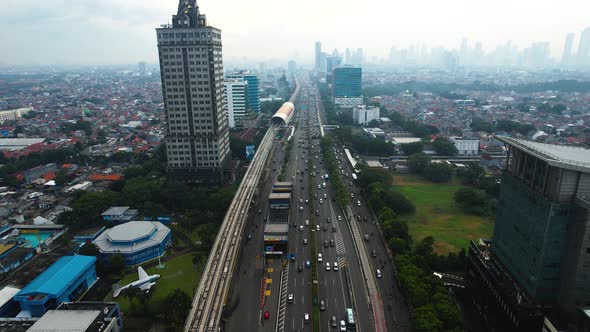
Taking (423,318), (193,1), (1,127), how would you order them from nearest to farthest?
(423,318)
(193,1)
(1,127)

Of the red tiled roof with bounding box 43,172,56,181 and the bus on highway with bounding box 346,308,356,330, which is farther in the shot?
the red tiled roof with bounding box 43,172,56,181

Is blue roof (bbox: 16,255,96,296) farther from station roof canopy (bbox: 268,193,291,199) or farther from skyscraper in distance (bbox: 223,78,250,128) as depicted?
skyscraper in distance (bbox: 223,78,250,128)

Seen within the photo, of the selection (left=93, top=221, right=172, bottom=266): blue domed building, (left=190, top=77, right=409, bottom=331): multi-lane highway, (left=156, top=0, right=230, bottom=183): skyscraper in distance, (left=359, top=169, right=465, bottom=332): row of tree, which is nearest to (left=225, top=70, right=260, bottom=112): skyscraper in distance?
(left=156, top=0, right=230, bottom=183): skyscraper in distance

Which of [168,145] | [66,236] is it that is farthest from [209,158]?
[66,236]

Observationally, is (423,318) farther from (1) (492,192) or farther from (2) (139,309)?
(1) (492,192)

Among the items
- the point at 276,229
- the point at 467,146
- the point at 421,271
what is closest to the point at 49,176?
the point at 276,229

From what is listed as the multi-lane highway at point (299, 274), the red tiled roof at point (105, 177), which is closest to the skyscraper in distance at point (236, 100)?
the red tiled roof at point (105, 177)

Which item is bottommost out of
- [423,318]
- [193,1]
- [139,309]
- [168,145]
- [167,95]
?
[139,309]
